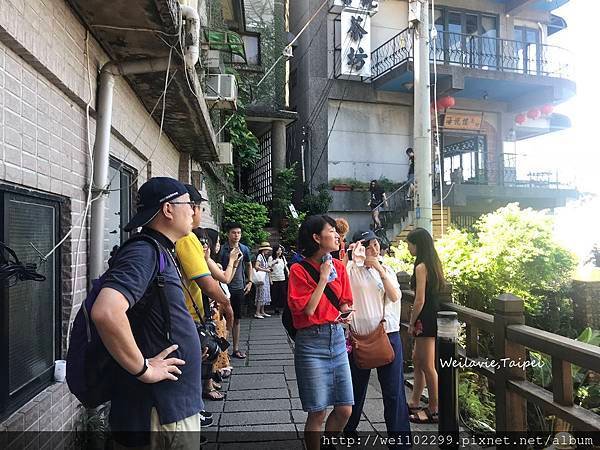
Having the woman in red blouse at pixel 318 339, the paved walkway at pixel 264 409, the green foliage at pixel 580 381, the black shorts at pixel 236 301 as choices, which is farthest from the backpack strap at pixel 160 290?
the black shorts at pixel 236 301

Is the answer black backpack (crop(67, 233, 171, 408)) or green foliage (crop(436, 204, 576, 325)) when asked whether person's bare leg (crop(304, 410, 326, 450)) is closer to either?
black backpack (crop(67, 233, 171, 408))

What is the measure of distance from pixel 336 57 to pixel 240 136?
194 inches

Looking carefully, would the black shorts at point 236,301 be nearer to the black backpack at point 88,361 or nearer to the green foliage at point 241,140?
the black backpack at point 88,361

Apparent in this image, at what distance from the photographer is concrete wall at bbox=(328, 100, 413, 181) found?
15891 millimetres

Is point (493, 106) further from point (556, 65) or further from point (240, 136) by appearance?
point (240, 136)

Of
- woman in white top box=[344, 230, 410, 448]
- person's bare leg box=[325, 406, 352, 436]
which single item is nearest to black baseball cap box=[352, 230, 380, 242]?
woman in white top box=[344, 230, 410, 448]

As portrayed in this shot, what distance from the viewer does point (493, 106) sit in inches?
703

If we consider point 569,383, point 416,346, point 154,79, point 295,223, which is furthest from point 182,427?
point 295,223

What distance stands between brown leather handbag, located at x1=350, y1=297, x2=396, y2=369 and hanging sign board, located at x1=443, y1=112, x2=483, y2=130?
48.8 ft

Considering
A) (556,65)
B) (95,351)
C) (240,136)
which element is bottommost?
(95,351)

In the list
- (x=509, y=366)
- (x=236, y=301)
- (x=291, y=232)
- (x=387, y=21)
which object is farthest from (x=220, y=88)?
(x=387, y=21)

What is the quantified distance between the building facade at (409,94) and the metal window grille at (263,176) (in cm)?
141

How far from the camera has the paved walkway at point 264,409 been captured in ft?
12.8

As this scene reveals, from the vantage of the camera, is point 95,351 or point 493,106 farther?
point 493,106
